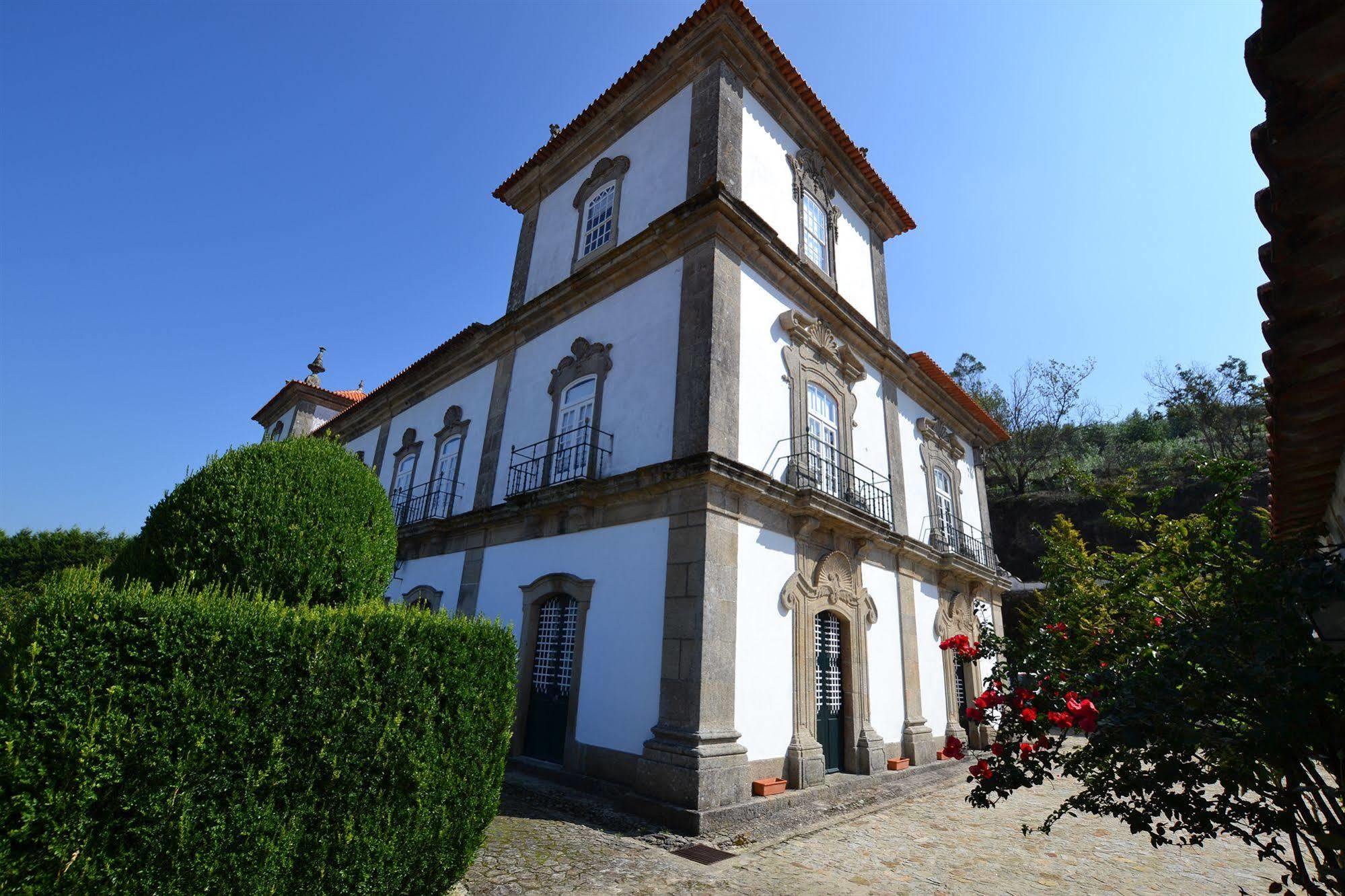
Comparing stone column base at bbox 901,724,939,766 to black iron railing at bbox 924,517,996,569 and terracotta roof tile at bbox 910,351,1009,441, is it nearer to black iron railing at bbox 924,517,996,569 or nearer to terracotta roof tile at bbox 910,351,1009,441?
black iron railing at bbox 924,517,996,569

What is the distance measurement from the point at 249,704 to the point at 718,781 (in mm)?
4773

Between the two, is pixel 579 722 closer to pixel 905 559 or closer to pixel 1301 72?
pixel 905 559

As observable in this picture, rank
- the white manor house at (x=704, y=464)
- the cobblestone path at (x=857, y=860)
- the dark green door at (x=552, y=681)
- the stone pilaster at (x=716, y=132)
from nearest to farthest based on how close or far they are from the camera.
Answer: the cobblestone path at (x=857, y=860), the white manor house at (x=704, y=464), the dark green door at (x=552, y=681), the stone pilaster at (x=716, y=132)

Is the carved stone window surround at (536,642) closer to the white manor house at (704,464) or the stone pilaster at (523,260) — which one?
Result: the white manor house at (704,464)

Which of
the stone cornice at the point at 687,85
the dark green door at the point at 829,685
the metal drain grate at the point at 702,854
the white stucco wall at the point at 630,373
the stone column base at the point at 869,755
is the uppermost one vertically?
the stone cornice at the point at 687,85

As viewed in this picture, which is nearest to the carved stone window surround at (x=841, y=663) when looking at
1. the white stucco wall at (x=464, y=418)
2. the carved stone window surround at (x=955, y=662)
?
the carved stone window surround at (x=955, y=662)

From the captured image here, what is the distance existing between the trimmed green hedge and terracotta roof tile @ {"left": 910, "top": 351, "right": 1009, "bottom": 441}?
39.7 ft

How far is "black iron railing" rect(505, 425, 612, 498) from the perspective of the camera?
9.41m

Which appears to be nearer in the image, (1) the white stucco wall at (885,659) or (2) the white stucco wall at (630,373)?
(2) the white stucco wall at (630,373)

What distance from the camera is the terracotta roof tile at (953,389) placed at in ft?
46.0

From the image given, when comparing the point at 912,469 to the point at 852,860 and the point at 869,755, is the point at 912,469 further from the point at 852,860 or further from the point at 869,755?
the point at 852,860

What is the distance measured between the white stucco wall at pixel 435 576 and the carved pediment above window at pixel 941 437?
409 inches

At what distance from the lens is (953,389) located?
15.2 m

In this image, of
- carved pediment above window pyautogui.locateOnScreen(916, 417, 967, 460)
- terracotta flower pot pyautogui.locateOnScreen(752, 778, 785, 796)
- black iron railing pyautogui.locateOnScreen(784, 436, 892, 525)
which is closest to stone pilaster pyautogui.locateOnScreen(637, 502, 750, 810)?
terracotta flower pot pyautogui.locateOnScreen(752, 778, 785, 796)
